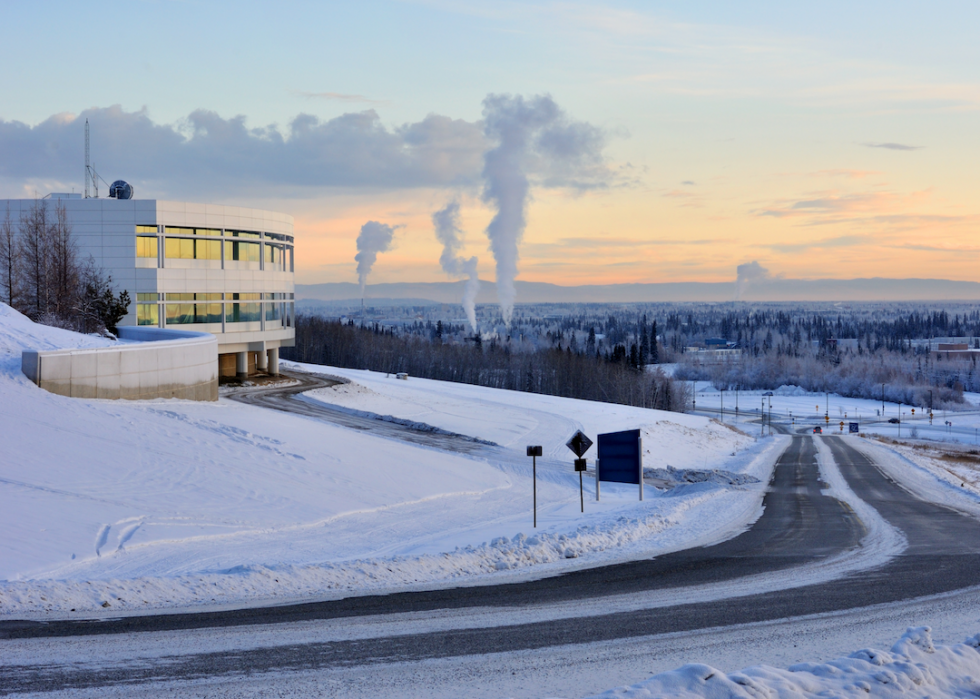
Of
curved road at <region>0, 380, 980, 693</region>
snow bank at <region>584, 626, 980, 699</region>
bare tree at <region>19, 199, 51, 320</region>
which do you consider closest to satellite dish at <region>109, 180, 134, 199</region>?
bare tree at <region>19, 199, 51, 320</region>

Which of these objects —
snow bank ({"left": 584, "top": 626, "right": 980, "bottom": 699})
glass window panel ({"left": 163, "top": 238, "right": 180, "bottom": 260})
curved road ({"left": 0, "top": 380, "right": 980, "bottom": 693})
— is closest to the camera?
snow bank ({"left": 584, "top": 626, "right": 980, "bottom": 699})

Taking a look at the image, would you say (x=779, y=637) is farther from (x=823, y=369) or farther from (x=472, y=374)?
(x=823, y=369)

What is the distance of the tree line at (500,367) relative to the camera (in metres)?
108

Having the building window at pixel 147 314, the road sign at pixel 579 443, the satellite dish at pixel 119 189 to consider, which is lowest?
the road sign at pixel 579 443

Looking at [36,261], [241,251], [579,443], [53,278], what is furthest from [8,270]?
[579,443]

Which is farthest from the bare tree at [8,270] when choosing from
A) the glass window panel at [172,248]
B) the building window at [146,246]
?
the glass window panel at [172,248]

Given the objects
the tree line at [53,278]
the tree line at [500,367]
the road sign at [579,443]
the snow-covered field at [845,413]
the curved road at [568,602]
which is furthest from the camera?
the tree line at [500,367]

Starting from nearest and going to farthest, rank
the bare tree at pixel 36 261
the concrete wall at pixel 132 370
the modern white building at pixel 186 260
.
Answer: the concrete wall at pixel 132 370
the bare tree at pixel 36 261
the modern white building at pixel 186 260

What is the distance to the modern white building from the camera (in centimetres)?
4747

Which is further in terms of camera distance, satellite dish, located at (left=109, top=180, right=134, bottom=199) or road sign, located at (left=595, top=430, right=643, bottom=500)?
satellite dish, located at (left=109, top=180, right=134, bottom=199)

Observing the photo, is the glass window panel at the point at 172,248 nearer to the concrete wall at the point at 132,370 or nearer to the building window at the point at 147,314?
the building window at the point at 147,314

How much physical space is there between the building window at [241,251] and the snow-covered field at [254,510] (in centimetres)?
2068

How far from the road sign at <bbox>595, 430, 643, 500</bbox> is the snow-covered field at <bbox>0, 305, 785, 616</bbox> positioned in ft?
3.04

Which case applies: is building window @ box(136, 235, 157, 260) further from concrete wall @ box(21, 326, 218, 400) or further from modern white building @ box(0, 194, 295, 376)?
concrete wall @ box(21, 326, 218, 400)
